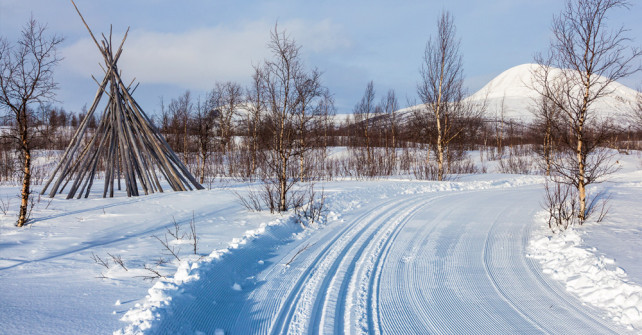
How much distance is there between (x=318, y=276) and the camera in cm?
399

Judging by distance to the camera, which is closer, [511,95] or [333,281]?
[333,281]

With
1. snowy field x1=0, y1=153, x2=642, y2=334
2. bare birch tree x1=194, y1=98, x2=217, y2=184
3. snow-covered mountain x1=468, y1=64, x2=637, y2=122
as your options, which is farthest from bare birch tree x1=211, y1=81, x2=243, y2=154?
snow-covered mountain x1=468, y1=64, x2=637, y2=122

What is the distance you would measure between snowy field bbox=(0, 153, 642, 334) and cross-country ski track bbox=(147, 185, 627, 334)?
0.8 inches

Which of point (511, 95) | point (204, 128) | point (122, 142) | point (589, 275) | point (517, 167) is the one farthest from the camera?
point (511, 95)

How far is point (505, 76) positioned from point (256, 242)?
133 metres

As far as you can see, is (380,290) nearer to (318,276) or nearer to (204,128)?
(318,276)

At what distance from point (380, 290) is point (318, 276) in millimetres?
818

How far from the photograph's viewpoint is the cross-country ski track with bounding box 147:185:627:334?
9.48 feet

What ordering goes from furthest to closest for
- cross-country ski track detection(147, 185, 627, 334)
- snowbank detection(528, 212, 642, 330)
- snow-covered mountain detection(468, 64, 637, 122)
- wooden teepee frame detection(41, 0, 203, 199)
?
snow-covered mountain detection(468, 64, 637, 122)
wooden teepee frame detection(41, 0, 203, 199)
snowbank detection(528, 212, 642, 330)
cross-country ski track detection(147, 185, 627, 334)

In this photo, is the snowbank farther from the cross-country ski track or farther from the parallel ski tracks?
the parallel ski tracks

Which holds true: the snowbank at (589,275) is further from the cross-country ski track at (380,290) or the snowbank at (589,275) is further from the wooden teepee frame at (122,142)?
the wooden teepee frame at (122,142)

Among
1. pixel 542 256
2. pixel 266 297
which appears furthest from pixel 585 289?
pixel 266 297

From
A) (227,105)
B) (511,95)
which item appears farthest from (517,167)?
(511,95)

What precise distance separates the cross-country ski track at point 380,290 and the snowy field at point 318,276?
0.06 ft
